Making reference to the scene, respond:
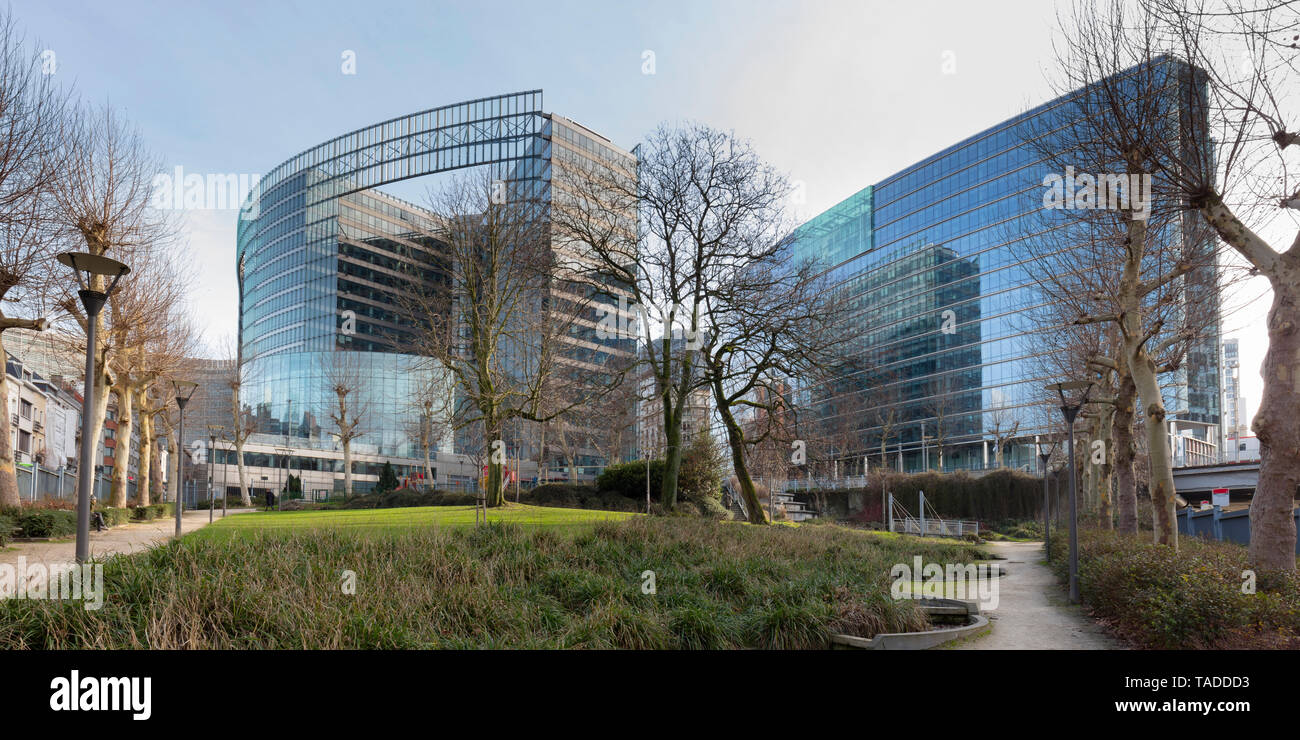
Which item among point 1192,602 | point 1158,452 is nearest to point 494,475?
point 1158,452

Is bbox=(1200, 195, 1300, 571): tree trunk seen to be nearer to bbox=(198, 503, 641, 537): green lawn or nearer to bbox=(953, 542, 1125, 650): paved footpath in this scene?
bbox=(953, 542, 1125, 650): paved footpath

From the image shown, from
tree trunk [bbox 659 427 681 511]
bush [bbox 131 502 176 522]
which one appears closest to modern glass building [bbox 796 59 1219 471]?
tree trunk [bbox 659 427 681 511]

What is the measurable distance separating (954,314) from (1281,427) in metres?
65.5

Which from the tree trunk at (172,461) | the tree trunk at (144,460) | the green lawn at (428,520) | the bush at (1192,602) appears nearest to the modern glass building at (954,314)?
the tree trunk at (172,461)

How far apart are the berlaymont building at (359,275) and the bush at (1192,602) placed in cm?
6204

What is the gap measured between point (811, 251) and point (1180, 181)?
299 ft

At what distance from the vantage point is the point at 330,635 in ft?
23.1

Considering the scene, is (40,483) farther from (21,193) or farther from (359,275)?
(359,275)

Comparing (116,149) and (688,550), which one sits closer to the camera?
(688,550)

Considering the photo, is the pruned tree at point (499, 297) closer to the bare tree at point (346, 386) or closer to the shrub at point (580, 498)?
the shrub at point (580, 498)

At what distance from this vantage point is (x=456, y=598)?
8.73 m

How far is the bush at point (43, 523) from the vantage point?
16391mm
